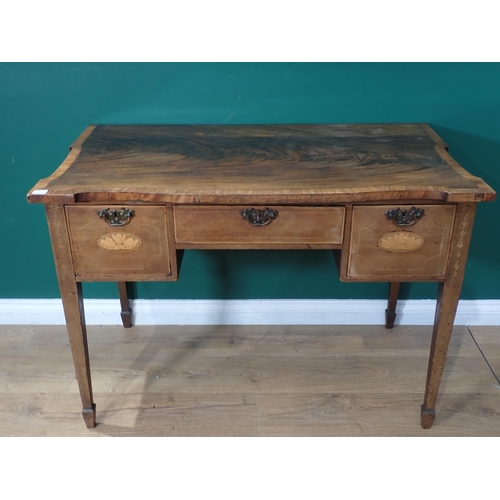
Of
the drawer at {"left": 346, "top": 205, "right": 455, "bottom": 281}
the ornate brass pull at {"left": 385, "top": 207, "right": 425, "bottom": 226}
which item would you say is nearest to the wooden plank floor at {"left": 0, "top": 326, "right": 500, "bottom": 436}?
the drawer at {"left": 346, "top": 205, "right": 455, "bottom": 281}

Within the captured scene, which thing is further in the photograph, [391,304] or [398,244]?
[391,304]

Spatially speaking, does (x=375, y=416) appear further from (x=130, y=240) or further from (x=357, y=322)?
(x=130, y=240)

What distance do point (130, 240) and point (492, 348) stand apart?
1.45m

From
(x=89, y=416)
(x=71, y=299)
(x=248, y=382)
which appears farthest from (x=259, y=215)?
(x=89, y=416)

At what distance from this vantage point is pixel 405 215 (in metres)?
1.54

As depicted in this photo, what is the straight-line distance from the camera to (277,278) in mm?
2264

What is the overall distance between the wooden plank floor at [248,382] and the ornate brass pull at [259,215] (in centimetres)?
72

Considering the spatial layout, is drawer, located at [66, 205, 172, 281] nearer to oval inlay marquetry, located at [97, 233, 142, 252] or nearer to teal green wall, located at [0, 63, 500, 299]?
oval inlay marquetry, located at [97, 233, 142, 252]

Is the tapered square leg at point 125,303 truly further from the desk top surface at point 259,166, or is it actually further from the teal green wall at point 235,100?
the desk top surface at point 259,166

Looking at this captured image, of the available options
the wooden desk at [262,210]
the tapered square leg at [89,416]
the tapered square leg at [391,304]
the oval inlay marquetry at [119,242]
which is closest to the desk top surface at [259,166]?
the wooden desk at [262,210]

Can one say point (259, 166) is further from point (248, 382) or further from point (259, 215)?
point (248, 382)

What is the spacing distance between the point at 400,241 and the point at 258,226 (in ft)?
1.24

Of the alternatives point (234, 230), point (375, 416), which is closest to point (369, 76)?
point (234, 230)

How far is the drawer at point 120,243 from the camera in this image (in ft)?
5.08
